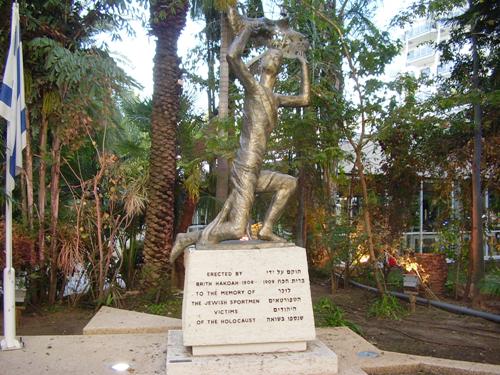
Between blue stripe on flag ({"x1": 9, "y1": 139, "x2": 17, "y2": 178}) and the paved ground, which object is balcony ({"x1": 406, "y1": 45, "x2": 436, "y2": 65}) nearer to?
the paved ground

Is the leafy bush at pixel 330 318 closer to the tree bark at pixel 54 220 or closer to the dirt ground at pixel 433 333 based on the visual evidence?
the dirt ground at pixel 433 333

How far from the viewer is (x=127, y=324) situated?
6188 mm

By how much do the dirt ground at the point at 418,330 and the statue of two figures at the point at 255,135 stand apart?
9.07 feet

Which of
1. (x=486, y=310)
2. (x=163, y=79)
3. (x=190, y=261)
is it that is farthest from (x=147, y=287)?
(x=486, y=310)

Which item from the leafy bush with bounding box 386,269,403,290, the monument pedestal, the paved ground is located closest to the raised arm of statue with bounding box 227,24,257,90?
the monument pedestal

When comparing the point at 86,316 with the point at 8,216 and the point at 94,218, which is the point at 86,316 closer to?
the point at 94,218

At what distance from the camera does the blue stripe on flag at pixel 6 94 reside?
5.42 meters

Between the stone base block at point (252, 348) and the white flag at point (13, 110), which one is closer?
the stone base block at point (252, 348)

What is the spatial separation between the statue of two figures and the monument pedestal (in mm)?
281

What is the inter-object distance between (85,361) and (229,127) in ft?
16.1

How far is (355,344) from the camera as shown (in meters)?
5.61

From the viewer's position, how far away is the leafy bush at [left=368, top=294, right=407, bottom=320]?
8258mm

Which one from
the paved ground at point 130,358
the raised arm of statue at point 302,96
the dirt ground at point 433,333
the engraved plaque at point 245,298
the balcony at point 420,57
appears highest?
the balcony at point 420,57

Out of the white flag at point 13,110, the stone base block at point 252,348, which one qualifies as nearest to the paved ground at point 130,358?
the stone base block at point 252,348
